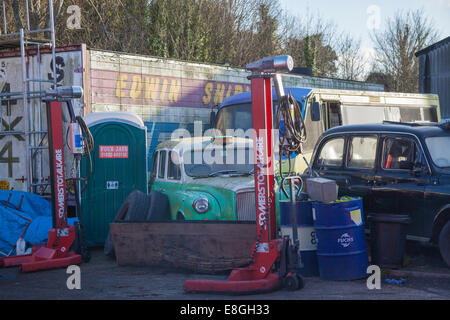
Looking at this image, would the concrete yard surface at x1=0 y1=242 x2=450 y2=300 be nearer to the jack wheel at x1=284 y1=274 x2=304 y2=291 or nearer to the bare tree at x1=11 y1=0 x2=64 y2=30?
the jack wheel at x1=284 y1=274 x2=304 y2=291

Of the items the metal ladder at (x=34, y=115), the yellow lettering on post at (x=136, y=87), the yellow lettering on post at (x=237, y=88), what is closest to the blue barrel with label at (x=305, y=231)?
the metal ladder at (x=34, y=115)

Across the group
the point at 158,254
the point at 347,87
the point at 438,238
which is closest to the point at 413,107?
the point at 347,87

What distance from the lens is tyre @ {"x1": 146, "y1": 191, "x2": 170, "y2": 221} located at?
31.2 ft

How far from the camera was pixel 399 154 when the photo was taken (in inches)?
336

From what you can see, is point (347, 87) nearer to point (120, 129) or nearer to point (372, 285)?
point (120, 129)

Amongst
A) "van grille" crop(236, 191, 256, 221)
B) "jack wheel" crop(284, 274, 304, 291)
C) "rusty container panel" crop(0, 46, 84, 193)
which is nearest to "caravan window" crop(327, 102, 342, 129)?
"van grille" crop(236, 191, 256, 221)

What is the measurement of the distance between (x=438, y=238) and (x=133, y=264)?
420 cm

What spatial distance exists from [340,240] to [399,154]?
201 centimetres

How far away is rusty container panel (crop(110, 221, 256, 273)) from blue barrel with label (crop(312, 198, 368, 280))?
0.92 meters

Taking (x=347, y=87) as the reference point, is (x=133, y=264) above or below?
below

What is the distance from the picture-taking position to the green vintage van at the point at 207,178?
881 cm

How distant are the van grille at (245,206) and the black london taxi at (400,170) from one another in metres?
1.33

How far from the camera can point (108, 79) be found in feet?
43.9

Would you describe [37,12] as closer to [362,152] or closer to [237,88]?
[237,88]
